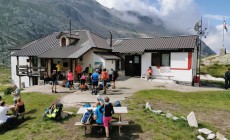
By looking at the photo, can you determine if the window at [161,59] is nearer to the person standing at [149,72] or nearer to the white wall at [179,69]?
the white wall at [179,69]

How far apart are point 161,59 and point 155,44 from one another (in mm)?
2227

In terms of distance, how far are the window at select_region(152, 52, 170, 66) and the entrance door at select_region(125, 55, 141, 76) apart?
2.43m

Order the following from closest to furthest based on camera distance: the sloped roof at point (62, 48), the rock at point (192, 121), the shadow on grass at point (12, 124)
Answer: the rock at point (192, 121) → the shadow on grass at point (12, 124) → the sloped roof at point (62, 48)

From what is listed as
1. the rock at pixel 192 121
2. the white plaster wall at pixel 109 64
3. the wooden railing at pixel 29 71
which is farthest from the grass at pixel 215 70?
the rock at pixel 192 121

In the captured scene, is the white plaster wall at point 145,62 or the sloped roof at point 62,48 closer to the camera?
the sloped roof at point 62,48

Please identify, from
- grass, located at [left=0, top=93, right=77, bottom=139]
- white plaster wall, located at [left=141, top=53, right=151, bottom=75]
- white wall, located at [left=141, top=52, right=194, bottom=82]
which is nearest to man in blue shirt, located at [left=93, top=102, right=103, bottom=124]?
grass, located at [left=0, top=93, right=77, bottom=139]

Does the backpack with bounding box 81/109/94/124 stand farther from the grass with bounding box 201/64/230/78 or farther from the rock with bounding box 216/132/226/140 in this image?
the grass with bounding box 201/64/230/78

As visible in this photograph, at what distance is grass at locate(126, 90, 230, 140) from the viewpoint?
35.4 feet

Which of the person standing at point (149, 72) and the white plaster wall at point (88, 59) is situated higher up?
the white plaster wall at point (88, 59)

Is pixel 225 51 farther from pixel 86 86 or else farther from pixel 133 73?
pixel 86 86

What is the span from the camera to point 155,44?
30438mm

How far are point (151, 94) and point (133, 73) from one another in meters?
11.7

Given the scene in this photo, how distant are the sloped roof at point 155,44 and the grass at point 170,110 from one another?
7.83m

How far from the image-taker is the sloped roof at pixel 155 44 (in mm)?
28153
